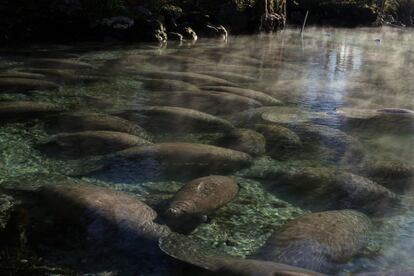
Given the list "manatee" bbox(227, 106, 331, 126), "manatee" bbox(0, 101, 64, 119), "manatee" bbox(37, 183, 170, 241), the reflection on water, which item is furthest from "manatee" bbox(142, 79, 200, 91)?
"manatee" bbox(37, 183, 170, 241)

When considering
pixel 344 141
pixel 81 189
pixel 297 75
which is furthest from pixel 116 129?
pixel 297 75

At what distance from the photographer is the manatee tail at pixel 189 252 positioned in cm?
321

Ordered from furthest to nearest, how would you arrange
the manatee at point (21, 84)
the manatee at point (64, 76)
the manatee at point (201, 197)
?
the manatee at point (64, 76), the manatee at point (21, 84), the manatee at point (201, 197)

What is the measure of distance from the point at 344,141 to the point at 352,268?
2.88 meters

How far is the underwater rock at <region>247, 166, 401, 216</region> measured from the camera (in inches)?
180

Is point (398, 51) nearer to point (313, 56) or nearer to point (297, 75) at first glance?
point (313, 56)

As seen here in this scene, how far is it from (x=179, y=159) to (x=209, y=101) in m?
2.95

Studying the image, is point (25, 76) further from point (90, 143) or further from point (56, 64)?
point (90, 143)

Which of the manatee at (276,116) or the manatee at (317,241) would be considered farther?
the manatee at (276,116)

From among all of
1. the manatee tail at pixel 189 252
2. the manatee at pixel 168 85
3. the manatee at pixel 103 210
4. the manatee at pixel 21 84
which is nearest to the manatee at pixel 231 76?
the manatee at pixel 168 85

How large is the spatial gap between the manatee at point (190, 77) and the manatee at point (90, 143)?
165 inches

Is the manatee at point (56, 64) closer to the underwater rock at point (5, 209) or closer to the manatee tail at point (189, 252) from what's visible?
the underwater rock at point (5, 209)

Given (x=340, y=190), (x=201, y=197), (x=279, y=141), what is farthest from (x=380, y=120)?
(x=201, y=197)

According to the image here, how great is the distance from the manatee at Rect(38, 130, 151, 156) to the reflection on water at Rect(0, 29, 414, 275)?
16mm
